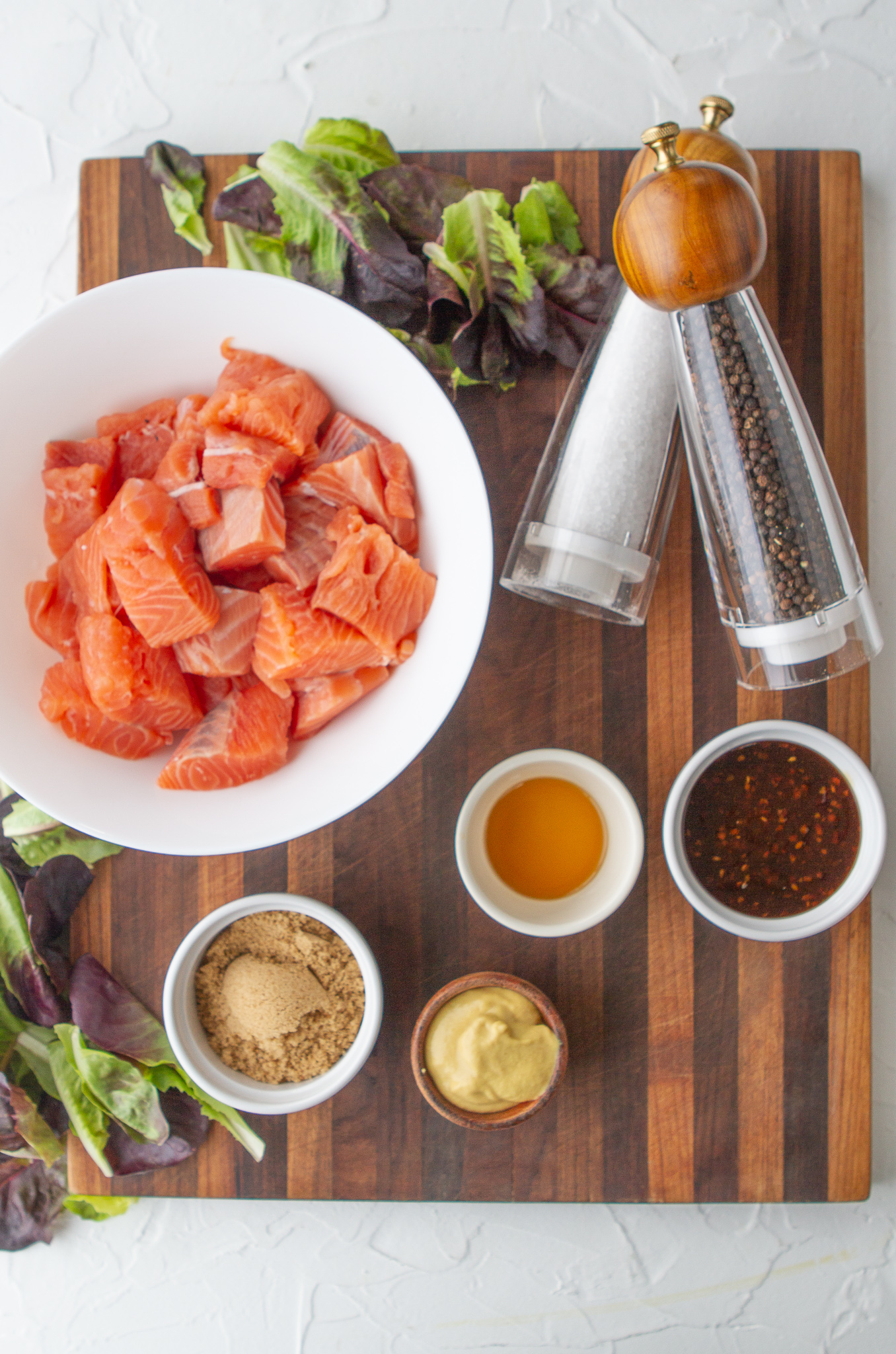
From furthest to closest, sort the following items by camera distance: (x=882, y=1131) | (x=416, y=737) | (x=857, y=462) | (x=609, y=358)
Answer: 1. (x=882, y=1131)
2. (x=857, y=462)
3. (x=609, y=358)
4. (x=416, y=737)

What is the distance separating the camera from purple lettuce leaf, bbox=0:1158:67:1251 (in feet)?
5.53

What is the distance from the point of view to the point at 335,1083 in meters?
1.41

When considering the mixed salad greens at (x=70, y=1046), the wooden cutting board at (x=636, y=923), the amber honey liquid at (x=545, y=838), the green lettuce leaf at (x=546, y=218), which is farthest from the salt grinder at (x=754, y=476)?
the mixed salad greens at (x=70, y=1046)

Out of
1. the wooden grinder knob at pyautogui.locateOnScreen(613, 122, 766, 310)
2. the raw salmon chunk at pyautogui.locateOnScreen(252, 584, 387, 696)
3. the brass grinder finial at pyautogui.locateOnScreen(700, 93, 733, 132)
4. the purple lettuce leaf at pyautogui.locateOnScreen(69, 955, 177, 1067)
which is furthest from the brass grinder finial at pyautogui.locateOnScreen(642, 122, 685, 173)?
the purple lettuce leaf at pyautogui.locateOnScreen(69, 955, 177, 1067)

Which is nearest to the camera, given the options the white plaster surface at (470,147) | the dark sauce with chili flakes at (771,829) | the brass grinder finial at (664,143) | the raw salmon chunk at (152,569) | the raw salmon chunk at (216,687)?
the brass grinder finial at (664,143)

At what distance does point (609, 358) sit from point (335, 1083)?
122 cm

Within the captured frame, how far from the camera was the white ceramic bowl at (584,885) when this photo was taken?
4.69ft

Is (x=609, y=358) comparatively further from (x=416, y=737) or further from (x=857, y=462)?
(x=416, y=737)

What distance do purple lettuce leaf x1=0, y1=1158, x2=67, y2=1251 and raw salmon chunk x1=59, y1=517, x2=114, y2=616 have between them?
1.11 m

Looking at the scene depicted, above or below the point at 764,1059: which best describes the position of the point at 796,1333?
below

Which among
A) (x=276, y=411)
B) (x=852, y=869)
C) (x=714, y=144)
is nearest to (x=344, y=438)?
(x=276, y=411)

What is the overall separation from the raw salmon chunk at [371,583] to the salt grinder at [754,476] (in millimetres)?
464

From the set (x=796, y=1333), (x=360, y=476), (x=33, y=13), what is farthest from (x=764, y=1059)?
(x=33, y=13)

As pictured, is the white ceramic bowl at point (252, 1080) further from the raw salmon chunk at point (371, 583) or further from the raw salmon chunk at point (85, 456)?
the raw salmon chunk at point (85, 456)
